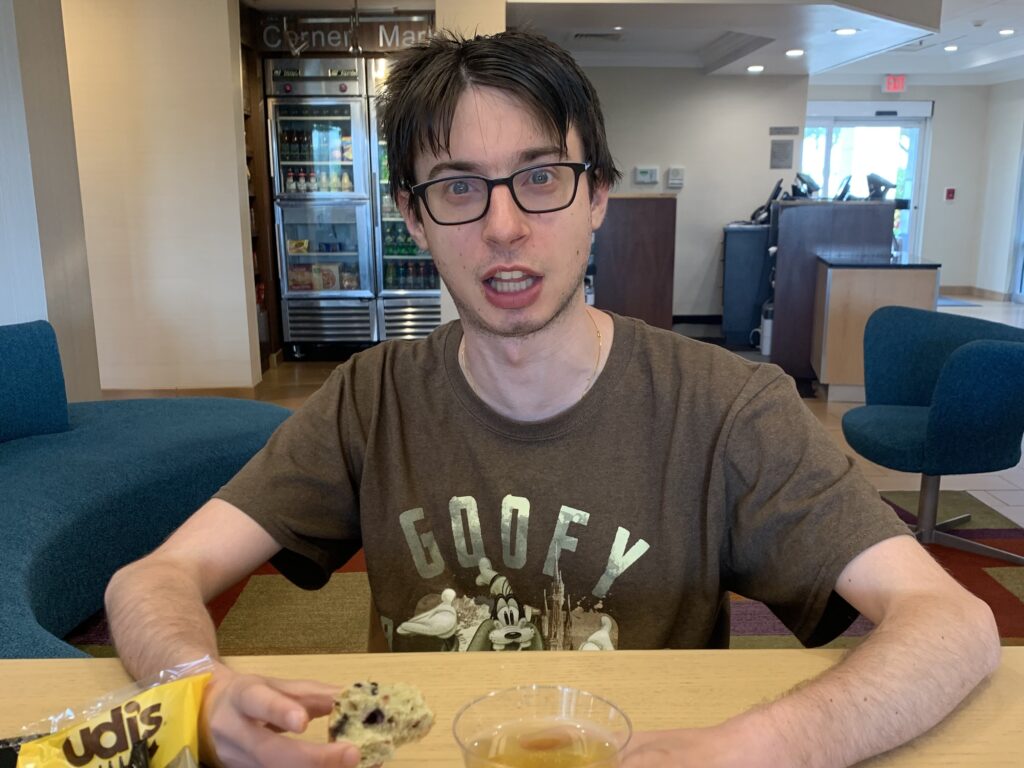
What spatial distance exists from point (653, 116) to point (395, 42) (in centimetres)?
322

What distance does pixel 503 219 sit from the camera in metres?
1.07

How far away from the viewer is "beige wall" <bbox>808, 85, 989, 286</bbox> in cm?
1052

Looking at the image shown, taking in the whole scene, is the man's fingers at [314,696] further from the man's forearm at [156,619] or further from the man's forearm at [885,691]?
the man's forearm at [885,691]

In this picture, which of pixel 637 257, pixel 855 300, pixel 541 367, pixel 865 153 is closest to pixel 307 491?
pixel 541 367

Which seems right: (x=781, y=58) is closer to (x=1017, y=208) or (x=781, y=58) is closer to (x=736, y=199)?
(x=736, y=199)

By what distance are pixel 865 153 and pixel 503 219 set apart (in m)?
11.2

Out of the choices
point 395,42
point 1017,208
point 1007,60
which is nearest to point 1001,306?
point 1017,208

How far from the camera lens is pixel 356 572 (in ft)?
10.1

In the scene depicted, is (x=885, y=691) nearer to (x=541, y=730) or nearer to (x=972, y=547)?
(x=541, y=730)

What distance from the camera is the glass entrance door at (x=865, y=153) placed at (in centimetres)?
1071

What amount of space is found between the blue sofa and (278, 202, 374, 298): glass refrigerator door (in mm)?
3630

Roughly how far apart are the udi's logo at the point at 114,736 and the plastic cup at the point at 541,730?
0.23m

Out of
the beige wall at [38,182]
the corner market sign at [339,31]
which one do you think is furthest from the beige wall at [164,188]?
the beige wall at [38,182]

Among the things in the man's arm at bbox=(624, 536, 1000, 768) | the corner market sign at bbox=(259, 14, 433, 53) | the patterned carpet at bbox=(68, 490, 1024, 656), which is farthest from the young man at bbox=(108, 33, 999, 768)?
the corner market sign at bbox=(259, 14, 433, 53)
